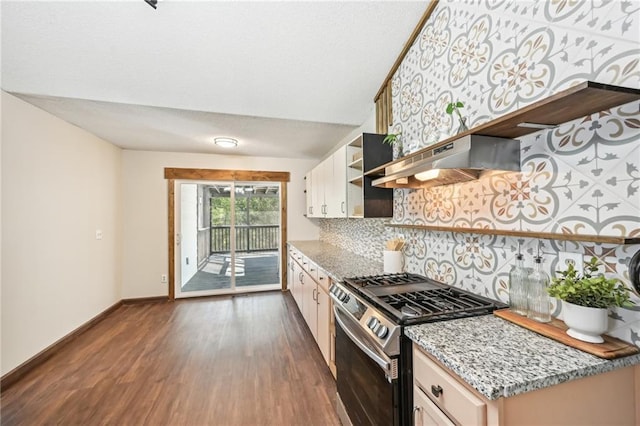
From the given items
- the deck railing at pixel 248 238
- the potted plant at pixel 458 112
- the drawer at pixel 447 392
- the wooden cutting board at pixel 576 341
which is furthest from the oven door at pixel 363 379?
the deck railing at pixel 248 238

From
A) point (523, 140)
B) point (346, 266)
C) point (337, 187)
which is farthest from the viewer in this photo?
point (337, 187)

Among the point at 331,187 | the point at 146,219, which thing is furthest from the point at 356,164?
the point at 146,219

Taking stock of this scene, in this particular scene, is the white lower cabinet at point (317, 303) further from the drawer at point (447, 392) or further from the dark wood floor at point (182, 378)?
the drawer at point (447, 392)

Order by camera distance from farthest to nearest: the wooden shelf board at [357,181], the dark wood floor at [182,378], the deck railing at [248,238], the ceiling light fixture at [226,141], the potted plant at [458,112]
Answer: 1. the deck railing at [248,238]
2. the ceiling light fixture at [226,141]
3. the wooden shelf board at [357,181]
4. the dark wood floor at [182,378]
5. the potted plant at [458,112]

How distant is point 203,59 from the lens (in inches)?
79.7

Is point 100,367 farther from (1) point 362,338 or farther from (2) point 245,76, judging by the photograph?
(2) point 245,76

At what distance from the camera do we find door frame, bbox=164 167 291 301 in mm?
4250

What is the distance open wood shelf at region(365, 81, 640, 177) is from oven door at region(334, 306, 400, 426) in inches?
44.4

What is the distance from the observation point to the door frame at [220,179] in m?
4.25

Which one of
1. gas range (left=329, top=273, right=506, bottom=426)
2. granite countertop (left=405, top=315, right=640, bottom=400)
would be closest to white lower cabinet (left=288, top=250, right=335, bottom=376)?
gas range (left=329, top=273, right=506, bottom=426)

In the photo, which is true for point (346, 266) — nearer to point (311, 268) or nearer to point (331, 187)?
point (311, 268)

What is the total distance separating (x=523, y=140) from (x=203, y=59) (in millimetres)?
2285

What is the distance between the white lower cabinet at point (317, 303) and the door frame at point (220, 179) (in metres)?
1.32

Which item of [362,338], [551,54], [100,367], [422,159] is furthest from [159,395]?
[551,54]
